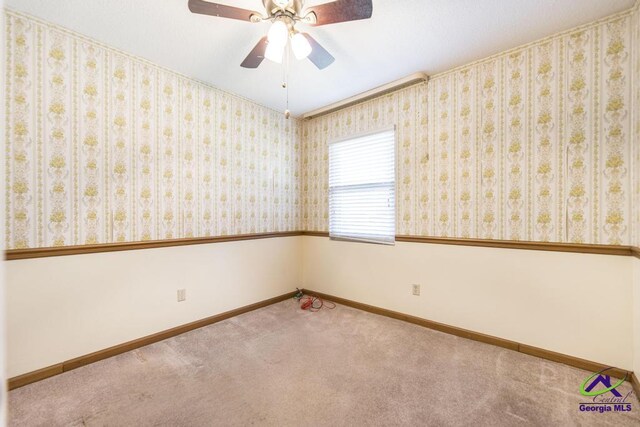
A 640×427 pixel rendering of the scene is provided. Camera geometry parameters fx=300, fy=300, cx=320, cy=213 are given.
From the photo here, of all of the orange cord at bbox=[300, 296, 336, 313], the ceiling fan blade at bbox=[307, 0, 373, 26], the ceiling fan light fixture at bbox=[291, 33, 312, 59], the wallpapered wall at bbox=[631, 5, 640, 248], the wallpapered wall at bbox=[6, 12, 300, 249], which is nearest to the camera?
the ceiling fan blade at bbox=[307, 0, 373, 26]

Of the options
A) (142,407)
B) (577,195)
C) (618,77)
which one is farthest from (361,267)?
(618,77)

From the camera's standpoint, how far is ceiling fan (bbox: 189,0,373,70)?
5.44 ft

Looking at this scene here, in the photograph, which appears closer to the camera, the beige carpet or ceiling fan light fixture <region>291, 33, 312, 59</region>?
the beige carpet

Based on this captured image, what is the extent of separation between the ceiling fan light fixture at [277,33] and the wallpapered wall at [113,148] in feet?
4.82

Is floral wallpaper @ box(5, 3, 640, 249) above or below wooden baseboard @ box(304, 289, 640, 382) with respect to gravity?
above

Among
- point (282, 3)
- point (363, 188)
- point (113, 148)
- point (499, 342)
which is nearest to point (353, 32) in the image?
point (282, 3)

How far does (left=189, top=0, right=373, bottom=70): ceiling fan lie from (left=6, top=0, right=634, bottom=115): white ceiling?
259 mm

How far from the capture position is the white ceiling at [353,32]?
6.59ft

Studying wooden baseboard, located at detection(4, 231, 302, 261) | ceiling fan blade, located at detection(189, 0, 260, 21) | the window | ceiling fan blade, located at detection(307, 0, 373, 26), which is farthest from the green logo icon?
ceiling fan blade, located at detection(189, 0, 260, 21)

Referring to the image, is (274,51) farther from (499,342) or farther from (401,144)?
(499,342)

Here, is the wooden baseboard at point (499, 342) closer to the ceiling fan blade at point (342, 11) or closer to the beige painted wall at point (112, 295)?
the beige painted wall at point (112, 295)

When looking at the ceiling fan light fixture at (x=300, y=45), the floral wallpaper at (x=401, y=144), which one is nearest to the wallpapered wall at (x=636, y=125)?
the floral wallpaper at (x=401, y=144)

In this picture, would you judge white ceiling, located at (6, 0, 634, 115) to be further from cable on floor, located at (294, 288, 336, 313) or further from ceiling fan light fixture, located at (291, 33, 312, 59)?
cable on floor, located at (294, 288, 336, 313)

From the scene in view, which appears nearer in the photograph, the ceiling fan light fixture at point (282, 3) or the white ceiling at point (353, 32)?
the ceiling fan light fixture at point (282, 3)
